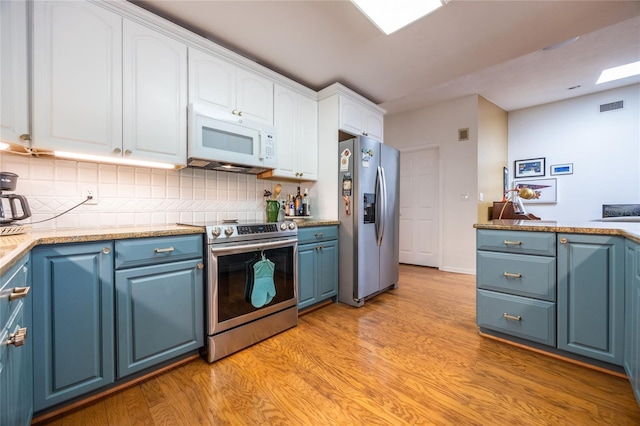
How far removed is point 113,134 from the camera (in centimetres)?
167

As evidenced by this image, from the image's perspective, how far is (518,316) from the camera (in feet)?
6.13

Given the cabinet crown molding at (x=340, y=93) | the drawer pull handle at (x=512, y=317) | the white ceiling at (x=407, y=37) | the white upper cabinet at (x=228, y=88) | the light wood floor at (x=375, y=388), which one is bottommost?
the light wood floor at (x=375, y=388)

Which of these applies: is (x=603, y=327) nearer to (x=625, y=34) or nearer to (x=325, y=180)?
(x=325, y=180)

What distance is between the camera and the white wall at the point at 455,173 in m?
4.03

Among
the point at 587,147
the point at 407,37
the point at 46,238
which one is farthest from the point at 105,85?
the point at 587,147

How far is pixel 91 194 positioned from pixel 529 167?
20.2 ft

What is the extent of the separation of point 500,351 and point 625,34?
353 cm

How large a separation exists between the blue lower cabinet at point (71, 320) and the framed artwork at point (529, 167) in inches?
235

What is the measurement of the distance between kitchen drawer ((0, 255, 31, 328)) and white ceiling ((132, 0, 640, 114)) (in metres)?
1.86

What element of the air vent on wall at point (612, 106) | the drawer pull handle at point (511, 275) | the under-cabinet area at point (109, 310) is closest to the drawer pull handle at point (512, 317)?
the drawer pull handle at point (511, 275)

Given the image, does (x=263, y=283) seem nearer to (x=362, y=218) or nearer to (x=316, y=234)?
(x=316, y=234)

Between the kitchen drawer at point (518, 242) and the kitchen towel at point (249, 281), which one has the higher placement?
the kitchen drawer at point (518, 242)

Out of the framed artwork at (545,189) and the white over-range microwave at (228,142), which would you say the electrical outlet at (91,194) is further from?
the framed artwork at (545,189)

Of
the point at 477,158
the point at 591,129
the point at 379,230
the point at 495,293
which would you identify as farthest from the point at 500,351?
the point at 591,129
